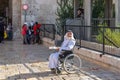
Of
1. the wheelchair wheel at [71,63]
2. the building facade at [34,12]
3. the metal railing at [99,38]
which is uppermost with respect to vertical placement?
the building facade at [34,12]

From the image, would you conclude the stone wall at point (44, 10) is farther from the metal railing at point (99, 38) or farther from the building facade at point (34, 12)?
the metal railing at point (99, 38)

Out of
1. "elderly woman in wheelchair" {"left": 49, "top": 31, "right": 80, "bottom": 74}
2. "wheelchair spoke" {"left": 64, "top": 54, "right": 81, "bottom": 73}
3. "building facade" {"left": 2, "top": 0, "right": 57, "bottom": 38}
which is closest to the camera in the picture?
"elderly woman in wheelchair" {"left": 49, "top": 31, "right": 80, "bottom": 74}

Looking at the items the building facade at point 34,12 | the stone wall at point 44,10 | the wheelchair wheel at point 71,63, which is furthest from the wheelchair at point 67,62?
the stone wall at point 44,10

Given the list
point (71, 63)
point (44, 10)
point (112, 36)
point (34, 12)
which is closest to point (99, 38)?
point (112, 36)

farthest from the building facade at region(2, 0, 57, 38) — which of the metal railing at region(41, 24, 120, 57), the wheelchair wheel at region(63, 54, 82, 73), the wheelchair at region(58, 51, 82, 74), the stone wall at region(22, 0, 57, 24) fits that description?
the wheelchair at region(58, 51, 82, 74)

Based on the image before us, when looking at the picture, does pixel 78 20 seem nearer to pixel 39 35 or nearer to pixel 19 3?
pixel 39 35

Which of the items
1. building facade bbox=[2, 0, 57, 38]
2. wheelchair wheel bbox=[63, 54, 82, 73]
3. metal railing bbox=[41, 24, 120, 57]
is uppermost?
building facade bbox=[2, 0, 57, 38]

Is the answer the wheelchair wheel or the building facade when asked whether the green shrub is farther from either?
the building facade

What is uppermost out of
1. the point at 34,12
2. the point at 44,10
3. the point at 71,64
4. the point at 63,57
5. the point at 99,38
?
the point at 44,10

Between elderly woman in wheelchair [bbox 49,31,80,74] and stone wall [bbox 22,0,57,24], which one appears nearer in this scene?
elderly woman in wheelchair [bbox 49,31,80,74]

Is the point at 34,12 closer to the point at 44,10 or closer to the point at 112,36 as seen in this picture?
the point at 44,10

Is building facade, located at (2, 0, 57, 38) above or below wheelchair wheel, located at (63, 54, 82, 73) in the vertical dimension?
above

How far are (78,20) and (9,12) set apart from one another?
18.1 meters

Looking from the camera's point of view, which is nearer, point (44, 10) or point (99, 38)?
point (99, 38)
